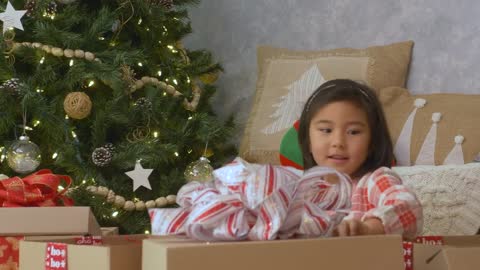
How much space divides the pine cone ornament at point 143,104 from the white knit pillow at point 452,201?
0.95m

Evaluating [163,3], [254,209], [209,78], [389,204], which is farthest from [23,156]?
[254,209]

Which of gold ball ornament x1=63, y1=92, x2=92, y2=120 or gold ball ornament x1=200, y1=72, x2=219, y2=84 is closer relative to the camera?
gold ball ornament x1=63, y1=92, x2=92, y2=120

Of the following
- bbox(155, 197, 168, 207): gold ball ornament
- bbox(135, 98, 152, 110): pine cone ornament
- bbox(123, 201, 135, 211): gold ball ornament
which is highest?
bbox(135, 98, 152, 110): pine cone ornament

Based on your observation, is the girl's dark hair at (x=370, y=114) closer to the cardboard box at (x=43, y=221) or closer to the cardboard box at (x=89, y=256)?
the cardboard box at (x=43, y=221)

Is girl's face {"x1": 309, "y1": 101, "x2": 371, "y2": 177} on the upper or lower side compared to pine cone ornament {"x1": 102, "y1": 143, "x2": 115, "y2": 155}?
lower

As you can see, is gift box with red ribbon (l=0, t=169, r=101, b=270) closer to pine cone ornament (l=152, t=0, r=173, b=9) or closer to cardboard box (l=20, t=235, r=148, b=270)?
cardboard box (l=20, t=235, r=148, b=270)

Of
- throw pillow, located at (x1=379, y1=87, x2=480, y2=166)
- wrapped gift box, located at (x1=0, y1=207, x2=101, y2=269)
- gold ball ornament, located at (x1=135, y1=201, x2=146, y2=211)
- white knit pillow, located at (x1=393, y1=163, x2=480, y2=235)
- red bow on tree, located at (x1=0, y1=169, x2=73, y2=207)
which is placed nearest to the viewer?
wrapped gift box, located at (x1=0, y1=207, x2=101, y2=269)

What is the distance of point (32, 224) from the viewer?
1259 mm

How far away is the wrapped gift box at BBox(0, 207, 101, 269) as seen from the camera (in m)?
1.26

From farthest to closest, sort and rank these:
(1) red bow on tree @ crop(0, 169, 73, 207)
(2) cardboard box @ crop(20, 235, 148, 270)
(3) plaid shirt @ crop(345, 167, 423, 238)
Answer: (1) red bow on tree @ crop(0, 169, 73, 207), (3) plaid shirt @ crop(345, 167, 423, 238), (2) cardboard box @ crop(20, 235, 148, 270)

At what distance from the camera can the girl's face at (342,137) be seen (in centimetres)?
127

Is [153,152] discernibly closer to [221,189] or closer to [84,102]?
[84,102]

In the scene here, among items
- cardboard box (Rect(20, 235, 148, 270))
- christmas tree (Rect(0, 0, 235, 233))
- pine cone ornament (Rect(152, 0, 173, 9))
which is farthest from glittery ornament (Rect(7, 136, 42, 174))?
cardboard box (Rect(20, 235, 148, 270))

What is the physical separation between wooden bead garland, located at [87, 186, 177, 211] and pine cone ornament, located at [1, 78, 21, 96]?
13.6 inches
